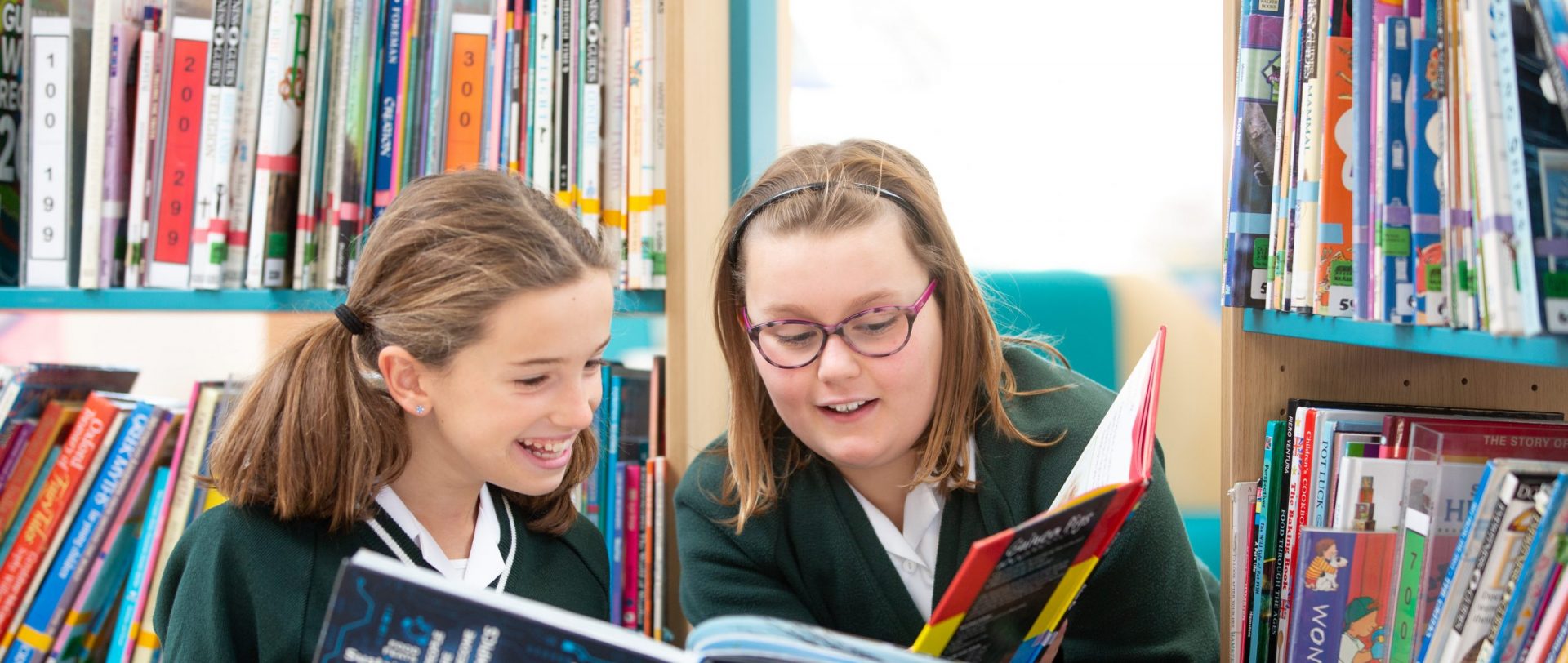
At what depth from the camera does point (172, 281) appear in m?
1.53

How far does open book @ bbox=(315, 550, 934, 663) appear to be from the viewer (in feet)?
2.21

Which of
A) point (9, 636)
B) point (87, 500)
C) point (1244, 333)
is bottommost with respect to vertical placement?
point (9, 636)

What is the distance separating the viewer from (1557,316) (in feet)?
2.35

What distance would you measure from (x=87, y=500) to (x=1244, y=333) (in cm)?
147

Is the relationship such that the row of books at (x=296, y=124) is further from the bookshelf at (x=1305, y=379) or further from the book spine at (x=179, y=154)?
the bookshelf at (x=1305, y=379)

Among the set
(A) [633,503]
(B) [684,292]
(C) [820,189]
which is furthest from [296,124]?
(C) [820,189]

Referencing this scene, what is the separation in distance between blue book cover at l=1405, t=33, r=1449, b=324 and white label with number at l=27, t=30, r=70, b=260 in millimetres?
1598

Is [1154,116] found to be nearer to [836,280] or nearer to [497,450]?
[836,280]

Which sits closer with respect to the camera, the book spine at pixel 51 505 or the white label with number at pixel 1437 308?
the white label with number at pixel 1437 308

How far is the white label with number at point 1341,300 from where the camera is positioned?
949 millimetres

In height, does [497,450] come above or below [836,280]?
below

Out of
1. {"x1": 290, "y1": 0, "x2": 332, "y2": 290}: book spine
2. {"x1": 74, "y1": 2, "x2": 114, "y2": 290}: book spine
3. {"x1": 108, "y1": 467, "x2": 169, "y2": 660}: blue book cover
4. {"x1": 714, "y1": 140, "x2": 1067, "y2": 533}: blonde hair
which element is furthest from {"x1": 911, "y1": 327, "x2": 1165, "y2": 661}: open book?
{"x1": 74, "y1": 2, "x2": 114, "y2": 290}: book spine

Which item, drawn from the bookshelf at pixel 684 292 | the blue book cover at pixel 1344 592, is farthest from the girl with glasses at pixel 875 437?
the bookshelf at pixel 684 292

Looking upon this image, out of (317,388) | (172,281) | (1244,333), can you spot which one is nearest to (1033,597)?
(1244,333)
